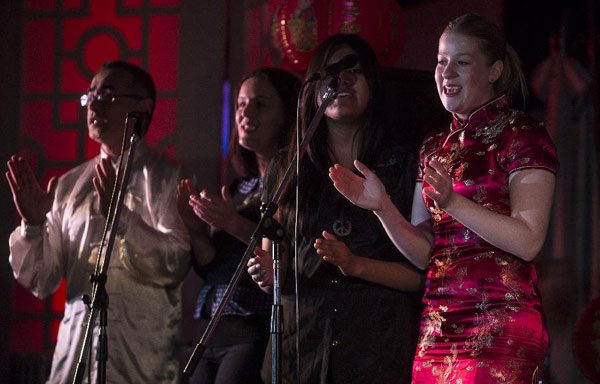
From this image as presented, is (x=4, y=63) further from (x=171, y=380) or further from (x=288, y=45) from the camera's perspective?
(x=171, y=380)

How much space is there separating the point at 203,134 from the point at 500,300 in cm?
281

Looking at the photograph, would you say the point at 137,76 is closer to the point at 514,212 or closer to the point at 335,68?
the point at 335,68

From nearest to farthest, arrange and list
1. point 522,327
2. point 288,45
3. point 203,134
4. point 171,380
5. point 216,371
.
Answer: point 522,327
point 216,371
point 171,380
point 288,45
point 203,134

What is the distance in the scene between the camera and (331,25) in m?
3.70

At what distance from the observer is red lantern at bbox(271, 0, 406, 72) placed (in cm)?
368

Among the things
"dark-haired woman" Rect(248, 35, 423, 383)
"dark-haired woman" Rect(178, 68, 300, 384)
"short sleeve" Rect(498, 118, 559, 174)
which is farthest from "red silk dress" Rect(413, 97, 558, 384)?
"dark-haired woman" Rect(178, 68, 300, 384)

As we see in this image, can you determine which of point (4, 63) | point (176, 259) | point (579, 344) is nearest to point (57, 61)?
point (4, 63)

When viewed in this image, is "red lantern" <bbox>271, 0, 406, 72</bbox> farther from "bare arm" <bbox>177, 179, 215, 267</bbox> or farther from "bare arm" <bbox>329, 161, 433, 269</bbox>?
"bare arm" <bbox>329, 161, 433, 269</bbox>

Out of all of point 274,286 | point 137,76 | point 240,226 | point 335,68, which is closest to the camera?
point 274,286

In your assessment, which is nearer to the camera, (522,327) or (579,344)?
(522,327)

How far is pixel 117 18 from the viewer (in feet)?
15.9

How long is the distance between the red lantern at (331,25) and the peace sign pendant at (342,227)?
1.25m

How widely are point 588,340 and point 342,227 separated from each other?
1.48 meters

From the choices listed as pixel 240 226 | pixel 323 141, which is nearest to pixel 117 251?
pixel 240 226
